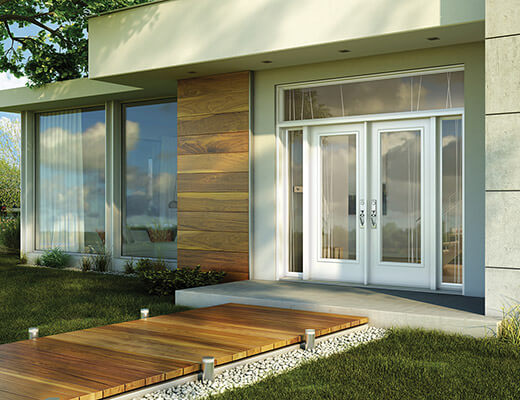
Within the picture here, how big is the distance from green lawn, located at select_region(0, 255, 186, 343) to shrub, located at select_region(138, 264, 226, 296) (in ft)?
0.59

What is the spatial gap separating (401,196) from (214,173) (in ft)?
9.43

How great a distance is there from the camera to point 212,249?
28.7ft

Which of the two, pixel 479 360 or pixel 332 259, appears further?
pixel 332 259

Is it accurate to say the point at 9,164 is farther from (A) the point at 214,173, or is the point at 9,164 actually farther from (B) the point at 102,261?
(A) the point at 214,173

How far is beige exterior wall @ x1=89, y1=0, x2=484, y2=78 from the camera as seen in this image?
20.7 ft

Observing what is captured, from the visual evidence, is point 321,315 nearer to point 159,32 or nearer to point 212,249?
point 212,249

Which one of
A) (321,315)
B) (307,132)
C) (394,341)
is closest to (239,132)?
(307,132)

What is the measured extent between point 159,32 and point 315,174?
307 cm

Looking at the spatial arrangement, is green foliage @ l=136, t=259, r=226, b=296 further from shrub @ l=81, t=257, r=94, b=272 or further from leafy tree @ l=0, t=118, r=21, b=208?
leafy tree @ l=0, t=118, r=21, b=208

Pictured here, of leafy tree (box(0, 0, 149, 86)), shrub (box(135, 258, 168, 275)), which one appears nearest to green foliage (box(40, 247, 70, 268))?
shrub (box(135, 258, 168, 275))

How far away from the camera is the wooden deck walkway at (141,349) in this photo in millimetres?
3842

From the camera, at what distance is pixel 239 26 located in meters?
7.50

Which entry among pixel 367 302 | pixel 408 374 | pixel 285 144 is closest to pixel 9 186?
pixel 285 144

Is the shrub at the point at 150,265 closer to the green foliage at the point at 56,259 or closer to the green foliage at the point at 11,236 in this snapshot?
the green foliage at the point at 56,259
